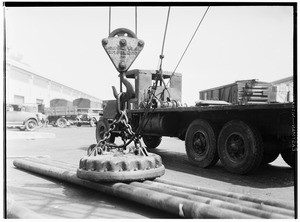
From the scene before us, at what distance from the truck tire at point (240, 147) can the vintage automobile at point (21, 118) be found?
17.3m

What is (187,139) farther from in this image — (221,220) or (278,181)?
(221,220)

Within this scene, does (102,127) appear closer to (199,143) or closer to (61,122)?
(199,143)

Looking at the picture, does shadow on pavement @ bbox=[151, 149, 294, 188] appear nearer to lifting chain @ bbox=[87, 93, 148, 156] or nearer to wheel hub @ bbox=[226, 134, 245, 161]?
wheel hub @ bbox=[226, 134, 245, 161]

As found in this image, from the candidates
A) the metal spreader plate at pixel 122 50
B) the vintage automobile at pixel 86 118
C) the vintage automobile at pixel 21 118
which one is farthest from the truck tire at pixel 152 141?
the vintage automobile at pixel 86 118

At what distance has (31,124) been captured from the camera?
68.8ft

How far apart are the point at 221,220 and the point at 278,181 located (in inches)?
120

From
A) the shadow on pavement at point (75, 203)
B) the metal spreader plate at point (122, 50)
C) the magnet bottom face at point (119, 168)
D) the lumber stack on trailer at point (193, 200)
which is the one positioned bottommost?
the shadow on pavement at point (75, 203)

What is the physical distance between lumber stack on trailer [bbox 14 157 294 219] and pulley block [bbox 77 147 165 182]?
0.32 ft

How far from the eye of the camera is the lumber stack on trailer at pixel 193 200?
2.71m

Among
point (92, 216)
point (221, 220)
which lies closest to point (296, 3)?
point (221, 220)

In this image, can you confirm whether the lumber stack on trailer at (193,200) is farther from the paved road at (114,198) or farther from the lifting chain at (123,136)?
the lifting chain at (123,136)

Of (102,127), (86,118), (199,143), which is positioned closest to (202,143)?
(199,143)

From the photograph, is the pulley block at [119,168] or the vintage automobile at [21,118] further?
the vintage automobile at [21,118]

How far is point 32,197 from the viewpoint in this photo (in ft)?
13.1
